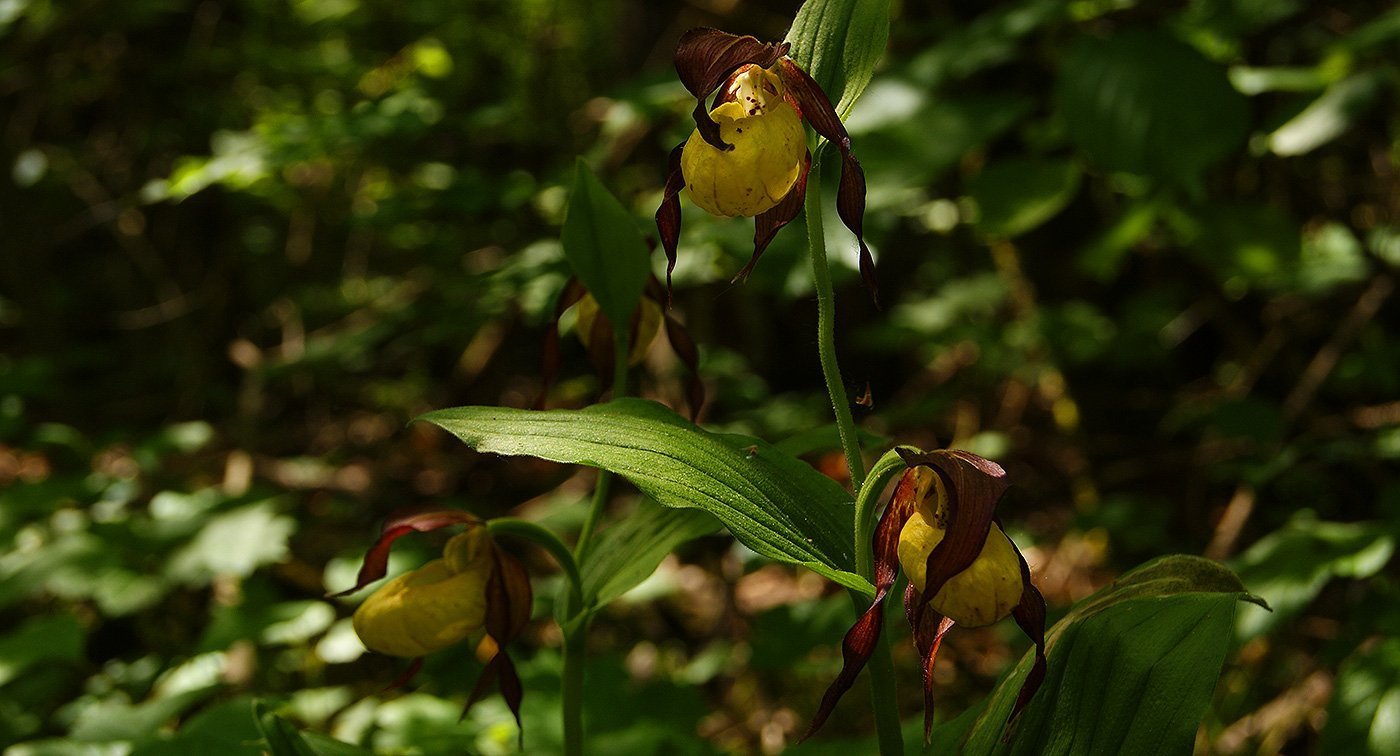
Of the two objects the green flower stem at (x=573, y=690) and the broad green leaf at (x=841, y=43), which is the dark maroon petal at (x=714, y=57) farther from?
the green flower stem at (x=573, y=690)

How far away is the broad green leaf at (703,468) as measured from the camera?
62 cm

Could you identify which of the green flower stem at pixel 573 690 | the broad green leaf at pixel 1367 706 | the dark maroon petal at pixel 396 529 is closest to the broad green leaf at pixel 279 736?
the dark maroon petal at pixel 396 529

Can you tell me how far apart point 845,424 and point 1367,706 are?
0.74m

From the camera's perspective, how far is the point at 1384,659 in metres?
1.06

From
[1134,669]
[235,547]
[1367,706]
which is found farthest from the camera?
[235,547]

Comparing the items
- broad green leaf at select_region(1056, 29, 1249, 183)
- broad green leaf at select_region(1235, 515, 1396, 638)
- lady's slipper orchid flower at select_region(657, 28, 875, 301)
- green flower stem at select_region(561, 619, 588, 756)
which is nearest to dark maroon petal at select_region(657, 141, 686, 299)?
lady's slipper orchid flower at select_region(657, 28, 875, 301)

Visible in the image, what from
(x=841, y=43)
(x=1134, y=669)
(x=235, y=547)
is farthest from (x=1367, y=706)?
(x=235, y=547)

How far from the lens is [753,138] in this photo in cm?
63

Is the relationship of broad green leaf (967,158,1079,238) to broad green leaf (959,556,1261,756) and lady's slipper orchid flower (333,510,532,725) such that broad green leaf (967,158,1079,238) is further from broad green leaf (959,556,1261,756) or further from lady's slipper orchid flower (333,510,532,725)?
lady's slipper orchid flower (333,510,532,725)

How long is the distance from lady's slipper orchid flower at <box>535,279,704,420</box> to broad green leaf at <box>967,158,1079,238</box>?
76cm

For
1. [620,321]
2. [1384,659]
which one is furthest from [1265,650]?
[620,321]

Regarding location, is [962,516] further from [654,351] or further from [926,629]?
[654,351]

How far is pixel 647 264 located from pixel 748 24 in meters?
1.89

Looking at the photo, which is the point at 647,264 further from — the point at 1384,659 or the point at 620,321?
the point at 1384,659
